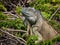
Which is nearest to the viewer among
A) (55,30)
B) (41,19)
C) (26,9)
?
(26,9)

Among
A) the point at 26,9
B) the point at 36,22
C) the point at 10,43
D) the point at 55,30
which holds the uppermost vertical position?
the point at 26,9

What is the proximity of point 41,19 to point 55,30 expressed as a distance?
0.52 m

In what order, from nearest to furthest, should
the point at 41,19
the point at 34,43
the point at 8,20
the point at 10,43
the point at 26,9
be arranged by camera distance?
1. the point at 34,43
2. the point at 26,9
3. the point at 41,19
4. the point at 8,20
5. the point at 10,43

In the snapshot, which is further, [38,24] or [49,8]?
[49,8]

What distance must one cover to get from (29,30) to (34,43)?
0.91 metres

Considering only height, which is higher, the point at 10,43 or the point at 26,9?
the point at 26,9

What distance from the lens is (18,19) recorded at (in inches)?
233

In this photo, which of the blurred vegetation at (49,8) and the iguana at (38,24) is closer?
the iguana at (38,24)

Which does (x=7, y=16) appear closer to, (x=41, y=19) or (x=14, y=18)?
(x=14, y=18)

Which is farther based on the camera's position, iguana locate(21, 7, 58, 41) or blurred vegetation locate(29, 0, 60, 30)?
blurred vegetation locate(29, 0, 60, 30)

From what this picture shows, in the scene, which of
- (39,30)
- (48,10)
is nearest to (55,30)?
(39,30)

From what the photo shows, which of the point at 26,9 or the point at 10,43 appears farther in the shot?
the point at 10,43

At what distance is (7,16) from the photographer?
6.08 meters

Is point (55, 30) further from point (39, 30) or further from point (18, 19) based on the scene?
point (18, 19)
